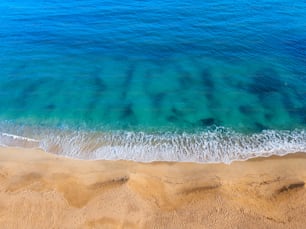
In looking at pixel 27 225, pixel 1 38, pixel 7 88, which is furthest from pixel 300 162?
pixel 1 38

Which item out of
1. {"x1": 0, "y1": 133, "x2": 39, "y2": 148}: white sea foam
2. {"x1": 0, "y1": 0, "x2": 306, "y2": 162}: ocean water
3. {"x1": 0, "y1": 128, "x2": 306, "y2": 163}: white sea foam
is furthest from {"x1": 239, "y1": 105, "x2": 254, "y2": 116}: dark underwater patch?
{"x1": 0, "y1": 133, "x2": 39, "y2": 148}: white sea foam

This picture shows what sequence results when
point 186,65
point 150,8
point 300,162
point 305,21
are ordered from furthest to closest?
point 150,8
point 305,21
point 186,65
point 300,162

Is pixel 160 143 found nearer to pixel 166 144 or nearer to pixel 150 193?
pixel 166 144

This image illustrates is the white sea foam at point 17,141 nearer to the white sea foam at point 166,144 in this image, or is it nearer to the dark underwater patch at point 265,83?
the white sea foam at point 166,144

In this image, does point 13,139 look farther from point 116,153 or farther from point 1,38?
point 1,38

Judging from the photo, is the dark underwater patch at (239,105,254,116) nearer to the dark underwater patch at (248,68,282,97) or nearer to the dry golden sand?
the dark underwater patch at (248,68,282,97)

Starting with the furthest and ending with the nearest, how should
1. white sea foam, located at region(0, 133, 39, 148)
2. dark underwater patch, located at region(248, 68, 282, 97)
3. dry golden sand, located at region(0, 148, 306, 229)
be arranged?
dark underwater patch, located at region(248, 68, 282, 97)
white sea foam, located at region(0, 133, 39, 148)
dry golden sand, located at region(0, 148, 306, 229)
